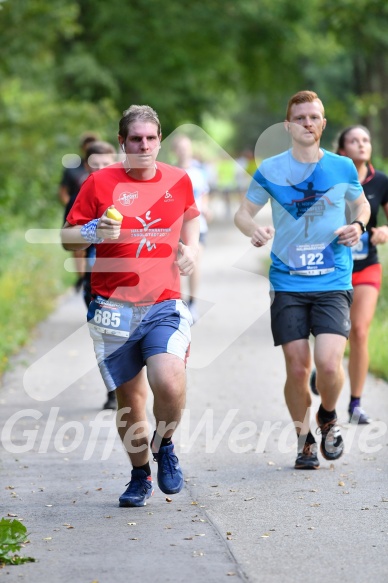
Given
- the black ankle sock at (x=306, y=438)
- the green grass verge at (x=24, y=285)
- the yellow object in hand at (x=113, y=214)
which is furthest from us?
the green grass verge at (x=24, y=285)

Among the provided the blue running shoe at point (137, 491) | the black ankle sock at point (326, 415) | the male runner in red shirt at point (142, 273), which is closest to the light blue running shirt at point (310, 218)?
the black ankle sock at point (326, 415)

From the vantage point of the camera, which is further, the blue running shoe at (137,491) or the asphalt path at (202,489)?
the blue running shoe at (137,491)

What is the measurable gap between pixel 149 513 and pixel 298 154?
234cm

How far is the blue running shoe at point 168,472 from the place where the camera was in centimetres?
644

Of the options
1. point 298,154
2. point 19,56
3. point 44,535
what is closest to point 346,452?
point 298,154

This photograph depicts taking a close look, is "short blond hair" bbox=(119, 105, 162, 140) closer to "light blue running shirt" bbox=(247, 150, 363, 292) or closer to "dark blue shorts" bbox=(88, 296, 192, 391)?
"dark blue shorts" bbox=(88, 296, 192, 391)

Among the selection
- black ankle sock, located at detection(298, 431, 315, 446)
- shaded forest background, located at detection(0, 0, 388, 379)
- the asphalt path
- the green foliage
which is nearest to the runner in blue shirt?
black ankle sock, located at detection(298, 431, 315, 446)

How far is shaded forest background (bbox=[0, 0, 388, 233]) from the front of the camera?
2506 cm

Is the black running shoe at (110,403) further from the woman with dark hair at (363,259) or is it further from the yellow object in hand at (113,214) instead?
the yellow object in hand at (113,214)

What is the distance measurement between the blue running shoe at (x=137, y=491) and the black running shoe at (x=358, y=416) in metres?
2.64

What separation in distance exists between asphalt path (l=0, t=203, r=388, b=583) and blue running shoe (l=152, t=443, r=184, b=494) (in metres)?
0.14

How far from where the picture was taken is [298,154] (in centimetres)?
744

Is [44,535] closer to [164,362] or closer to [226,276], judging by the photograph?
[164,362]

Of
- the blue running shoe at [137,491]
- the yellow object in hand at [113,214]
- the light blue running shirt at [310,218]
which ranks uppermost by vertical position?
the yellow object in hand at [113,214]
